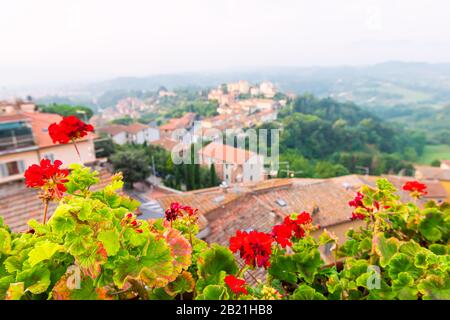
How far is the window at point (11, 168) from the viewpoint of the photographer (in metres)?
9.09

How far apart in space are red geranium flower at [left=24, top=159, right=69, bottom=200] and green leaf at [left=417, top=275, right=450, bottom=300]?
3.56 ft

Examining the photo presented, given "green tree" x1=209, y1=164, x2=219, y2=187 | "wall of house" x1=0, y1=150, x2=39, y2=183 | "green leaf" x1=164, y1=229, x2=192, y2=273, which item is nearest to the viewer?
"green leaf" x1=164, y1=229, x2=192, y2=273

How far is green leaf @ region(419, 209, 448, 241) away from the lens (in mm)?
1557

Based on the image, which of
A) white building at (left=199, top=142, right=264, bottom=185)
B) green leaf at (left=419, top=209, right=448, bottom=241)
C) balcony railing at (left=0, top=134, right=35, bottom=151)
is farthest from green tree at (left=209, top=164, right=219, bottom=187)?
green leaf at (left=419, top=209, right=448, bottom=241)

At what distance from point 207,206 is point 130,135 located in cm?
2417

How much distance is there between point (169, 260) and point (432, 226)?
1.29 meters

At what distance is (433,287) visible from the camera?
100 centimetres

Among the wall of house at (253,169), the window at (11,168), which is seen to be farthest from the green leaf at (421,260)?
the window at (11,168)

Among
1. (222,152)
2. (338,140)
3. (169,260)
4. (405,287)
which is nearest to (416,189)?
(405,287)

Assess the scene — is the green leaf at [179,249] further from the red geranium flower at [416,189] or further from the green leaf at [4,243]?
the red geranium flower at [416,189]

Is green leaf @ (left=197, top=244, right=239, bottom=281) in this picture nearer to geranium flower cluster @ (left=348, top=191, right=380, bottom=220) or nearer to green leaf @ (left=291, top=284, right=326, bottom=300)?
green leaf @ (left=291, top=284, right=326, bottom=300)

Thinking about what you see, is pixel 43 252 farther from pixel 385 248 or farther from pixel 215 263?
pixel 385 248
